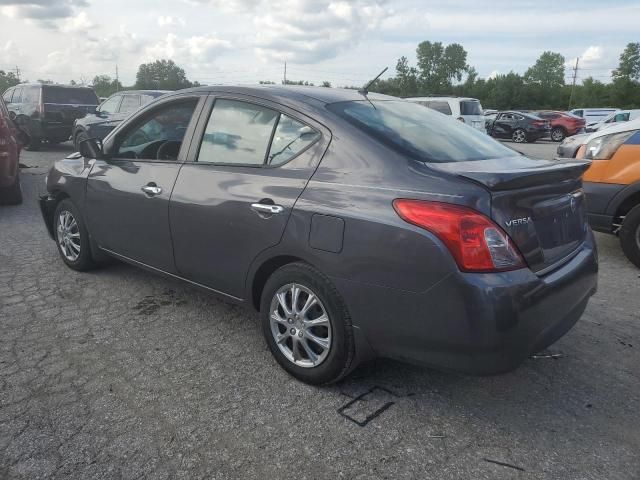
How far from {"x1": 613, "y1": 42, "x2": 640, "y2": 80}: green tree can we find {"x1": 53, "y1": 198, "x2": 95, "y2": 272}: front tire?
8579cm

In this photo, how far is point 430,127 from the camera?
3.10 m

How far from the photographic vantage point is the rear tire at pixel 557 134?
25.5m

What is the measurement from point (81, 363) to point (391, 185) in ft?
6.80

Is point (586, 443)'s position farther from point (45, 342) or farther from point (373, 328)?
point (45, 342)

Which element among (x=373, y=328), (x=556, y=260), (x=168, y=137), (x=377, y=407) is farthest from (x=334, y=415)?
(x=168, y=137)

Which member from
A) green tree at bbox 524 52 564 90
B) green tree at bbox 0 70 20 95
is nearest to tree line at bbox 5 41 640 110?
green tree at bbox 0 70 20 95

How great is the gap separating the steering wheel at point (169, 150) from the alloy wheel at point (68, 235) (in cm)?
130

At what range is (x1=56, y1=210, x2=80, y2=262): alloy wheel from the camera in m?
4.50

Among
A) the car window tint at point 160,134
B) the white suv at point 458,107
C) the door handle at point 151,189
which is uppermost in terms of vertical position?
the white suv at point 458,107

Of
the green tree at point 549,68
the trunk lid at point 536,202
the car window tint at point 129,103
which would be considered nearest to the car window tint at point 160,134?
the trunk lid at point 536,202

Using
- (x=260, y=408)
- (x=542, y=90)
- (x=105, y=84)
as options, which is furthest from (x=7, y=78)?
(x=260, y=408)

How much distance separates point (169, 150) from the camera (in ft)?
11.7

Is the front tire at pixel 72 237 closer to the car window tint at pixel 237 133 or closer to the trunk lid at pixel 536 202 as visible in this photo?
the car window tint at pixel 237 133

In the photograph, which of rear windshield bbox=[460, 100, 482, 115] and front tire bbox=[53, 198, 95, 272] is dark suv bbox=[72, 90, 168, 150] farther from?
rear windshield bbox=[460, 100, 482, 115]
